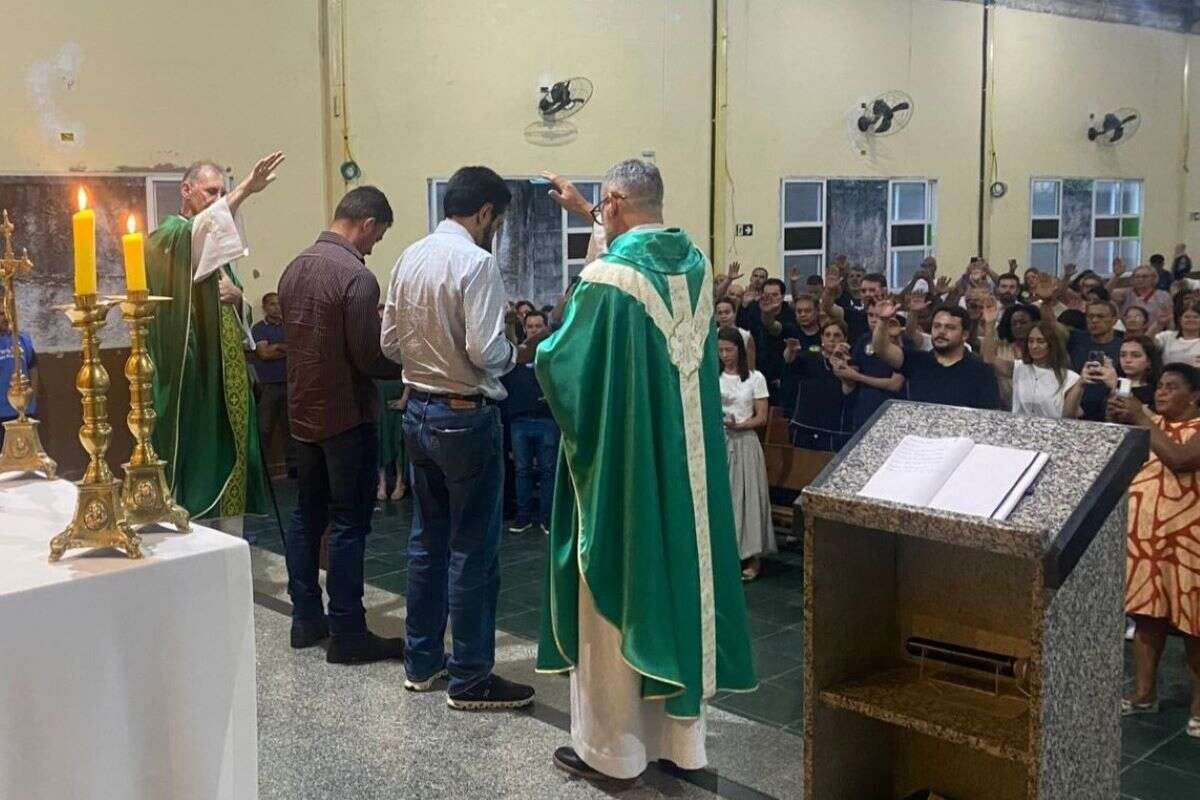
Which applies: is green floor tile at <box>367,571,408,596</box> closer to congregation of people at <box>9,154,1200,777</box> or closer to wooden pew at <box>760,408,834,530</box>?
congregation of people at <box>9,154,1200,777</box>

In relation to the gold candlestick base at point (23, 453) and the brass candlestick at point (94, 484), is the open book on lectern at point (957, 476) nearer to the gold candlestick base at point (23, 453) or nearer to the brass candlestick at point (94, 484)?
the brass candlestick at point (94, 484)

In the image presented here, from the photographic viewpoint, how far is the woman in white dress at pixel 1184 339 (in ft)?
25.6

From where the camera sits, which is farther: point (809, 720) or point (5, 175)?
point (5, 175)

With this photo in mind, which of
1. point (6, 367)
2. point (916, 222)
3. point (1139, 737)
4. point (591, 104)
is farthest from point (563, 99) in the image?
point (1139, 737)

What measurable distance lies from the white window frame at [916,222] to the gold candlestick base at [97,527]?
42.9 ft

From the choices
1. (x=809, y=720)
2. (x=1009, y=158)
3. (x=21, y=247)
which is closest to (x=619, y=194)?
(x=809, y=720)

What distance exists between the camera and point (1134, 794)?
393 cm

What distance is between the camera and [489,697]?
4.23 meters

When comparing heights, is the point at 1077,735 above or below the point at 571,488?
below

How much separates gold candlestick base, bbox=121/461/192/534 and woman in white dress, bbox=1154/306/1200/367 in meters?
6.59

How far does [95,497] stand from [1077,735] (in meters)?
1.84

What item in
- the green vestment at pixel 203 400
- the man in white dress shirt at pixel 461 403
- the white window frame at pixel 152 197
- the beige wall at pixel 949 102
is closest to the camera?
the man in white dress shirt at pixel 461 403

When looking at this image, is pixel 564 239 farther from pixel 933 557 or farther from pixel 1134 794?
pixel 933 557

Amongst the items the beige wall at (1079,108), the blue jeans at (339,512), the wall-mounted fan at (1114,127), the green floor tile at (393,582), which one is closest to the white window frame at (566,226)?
the green floor tile at (393,582)
